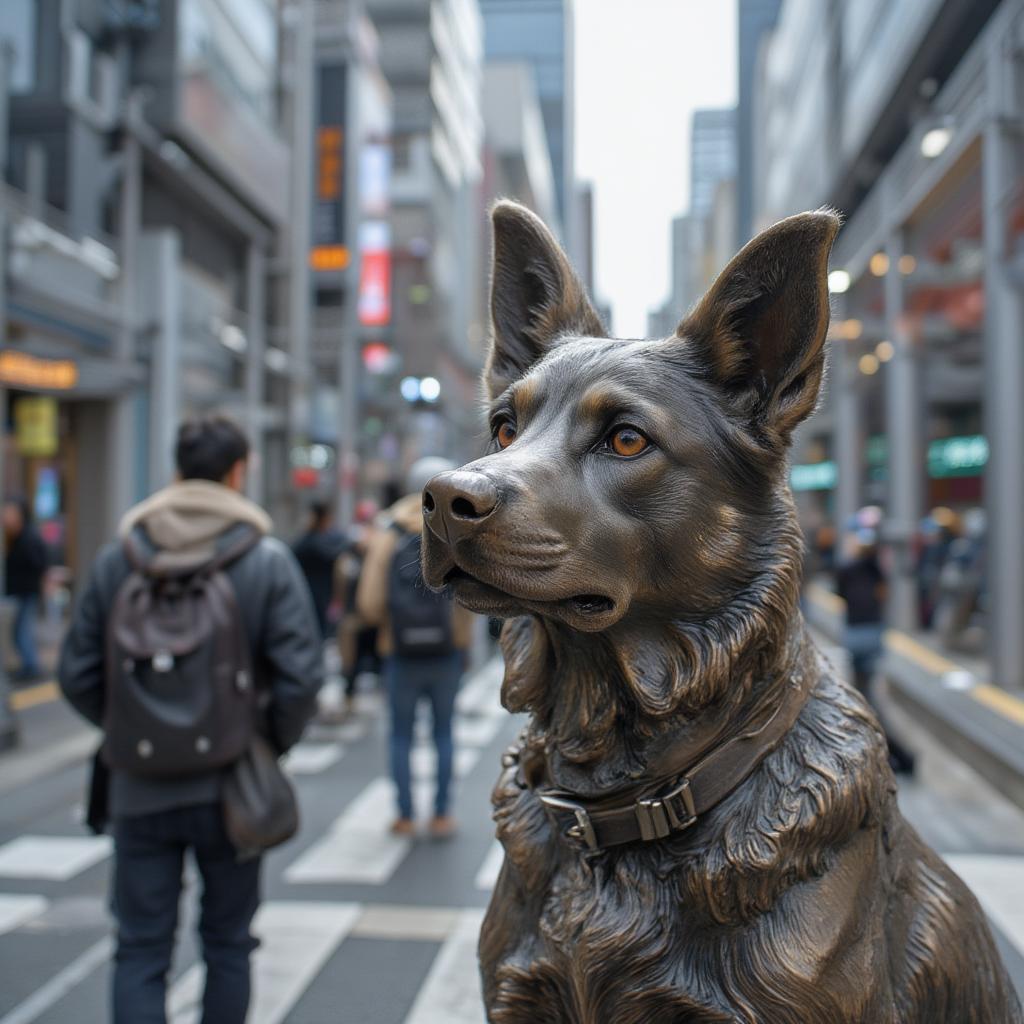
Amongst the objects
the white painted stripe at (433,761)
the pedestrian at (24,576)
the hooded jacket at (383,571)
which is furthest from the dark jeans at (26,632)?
the hooded jacket at (383,571)

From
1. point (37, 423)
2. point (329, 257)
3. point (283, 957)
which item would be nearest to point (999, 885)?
point (283, 957)

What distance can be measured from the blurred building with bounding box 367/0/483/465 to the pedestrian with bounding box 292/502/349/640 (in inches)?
1070

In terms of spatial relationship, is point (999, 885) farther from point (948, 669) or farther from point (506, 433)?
point (948, 669)

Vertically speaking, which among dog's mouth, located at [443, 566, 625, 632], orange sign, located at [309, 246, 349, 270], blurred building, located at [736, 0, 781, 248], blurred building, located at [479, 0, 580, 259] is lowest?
dog's mouth, located at [443, 566, 625, 632]

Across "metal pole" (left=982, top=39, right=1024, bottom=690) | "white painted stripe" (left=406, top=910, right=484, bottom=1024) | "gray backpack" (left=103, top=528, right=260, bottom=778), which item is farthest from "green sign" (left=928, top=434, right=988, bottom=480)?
"gray backpack" (left=103, top=528, right=260, bottom=778)

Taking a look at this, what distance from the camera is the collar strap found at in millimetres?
1682

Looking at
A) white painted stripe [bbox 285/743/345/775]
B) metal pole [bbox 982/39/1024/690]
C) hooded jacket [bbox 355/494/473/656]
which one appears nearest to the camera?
hooded jacket [bbox 355/494/473/656]

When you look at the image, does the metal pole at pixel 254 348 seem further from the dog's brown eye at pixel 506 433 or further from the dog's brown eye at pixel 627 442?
the dog's brown eye at pixel 627 442

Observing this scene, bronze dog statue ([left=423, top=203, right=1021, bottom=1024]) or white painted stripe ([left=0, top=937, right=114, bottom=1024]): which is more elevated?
bronze dog statue ([left=423, top=203, right=1021, bottom=1024])

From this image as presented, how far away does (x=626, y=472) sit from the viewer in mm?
1692

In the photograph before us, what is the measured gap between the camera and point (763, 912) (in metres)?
1.66

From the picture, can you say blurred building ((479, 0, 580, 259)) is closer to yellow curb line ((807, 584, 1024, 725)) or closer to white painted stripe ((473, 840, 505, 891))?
yellow curb line ((807, 584, 1024, 725))

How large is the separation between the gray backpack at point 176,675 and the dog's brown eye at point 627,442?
5.99 ft

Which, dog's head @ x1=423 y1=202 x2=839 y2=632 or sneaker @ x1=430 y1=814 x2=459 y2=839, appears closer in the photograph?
dog's head @ x1=423 y1=202 x2=839 y2=632
